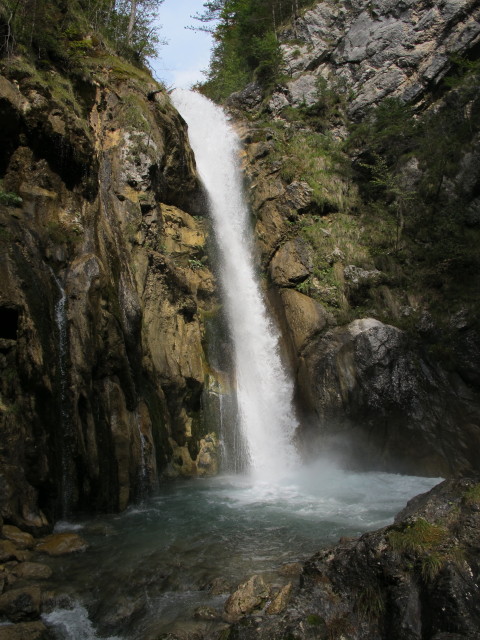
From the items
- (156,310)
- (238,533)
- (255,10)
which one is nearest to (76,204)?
(156,310)

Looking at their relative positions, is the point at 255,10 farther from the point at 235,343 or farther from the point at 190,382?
the point at 190,382

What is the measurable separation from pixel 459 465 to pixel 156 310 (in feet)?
33.5

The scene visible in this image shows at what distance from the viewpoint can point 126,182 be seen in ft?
49.0

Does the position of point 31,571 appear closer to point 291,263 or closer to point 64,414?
point 64,414

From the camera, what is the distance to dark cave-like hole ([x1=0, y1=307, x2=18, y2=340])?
827 cm

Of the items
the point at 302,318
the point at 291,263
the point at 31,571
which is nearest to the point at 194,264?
the point at 291,263

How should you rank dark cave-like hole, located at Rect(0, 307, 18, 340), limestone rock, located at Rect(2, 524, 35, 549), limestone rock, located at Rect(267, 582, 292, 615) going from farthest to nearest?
1. dark cave-like hole, located at Rect(0, 307, 18, 340)
2. limestone rock, located at Rect(2, 524, 35, 549)
3. limestone rock, located at Rect(267, 582, 292, 615)

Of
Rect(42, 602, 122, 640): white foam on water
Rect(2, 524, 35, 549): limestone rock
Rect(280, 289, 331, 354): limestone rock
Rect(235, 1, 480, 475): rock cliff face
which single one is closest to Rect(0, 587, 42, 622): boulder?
Rect(42, 602, 122, 640): white foam on water

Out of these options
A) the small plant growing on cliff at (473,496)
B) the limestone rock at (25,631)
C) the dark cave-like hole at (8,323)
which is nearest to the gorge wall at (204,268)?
the dark cave-like hole at (8,323)

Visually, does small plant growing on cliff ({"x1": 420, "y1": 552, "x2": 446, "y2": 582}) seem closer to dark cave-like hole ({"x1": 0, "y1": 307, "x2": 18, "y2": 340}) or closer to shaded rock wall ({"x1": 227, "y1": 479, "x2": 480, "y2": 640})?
shaded rock wall ({"x1": 227, "y1": 479, "x2": 480, "y2": 640})

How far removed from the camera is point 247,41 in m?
31.5

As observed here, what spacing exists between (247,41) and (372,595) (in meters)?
34.9

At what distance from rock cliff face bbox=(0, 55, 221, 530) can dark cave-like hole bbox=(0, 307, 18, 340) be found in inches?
0.8

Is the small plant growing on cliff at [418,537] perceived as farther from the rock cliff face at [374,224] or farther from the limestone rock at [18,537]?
the rock cliff face at [374,224]
